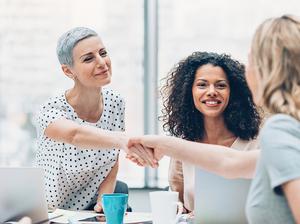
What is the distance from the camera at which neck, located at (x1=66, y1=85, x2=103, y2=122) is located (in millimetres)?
2596

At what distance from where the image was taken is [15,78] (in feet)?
13.1

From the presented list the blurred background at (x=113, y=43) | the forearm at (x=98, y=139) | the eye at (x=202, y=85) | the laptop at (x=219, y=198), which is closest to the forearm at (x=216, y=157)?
the laptop at (x=219, y=198)

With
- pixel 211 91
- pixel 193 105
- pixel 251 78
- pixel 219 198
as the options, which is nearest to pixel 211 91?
pixel 211 91

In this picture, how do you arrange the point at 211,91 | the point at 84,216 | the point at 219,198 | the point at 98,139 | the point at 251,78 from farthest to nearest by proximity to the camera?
the point at 211,91 → the point at 98,139 → the point at 84,216 → the point at 219,198 → the point at 251,78

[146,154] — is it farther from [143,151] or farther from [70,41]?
[70,41]

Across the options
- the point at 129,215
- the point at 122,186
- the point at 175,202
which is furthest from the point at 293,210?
the point at 122,186

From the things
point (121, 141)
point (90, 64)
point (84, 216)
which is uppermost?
point (90, 64)

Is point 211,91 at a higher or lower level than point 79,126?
higher

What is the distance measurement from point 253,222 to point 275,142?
0.69 ft

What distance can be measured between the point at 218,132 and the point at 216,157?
0.79m

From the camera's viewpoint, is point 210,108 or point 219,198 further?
point 210,108

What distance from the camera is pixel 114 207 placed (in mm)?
1844

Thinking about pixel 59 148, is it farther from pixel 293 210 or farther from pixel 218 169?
pixel 293 210

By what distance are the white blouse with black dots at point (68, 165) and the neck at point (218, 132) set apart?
1.46 ft
